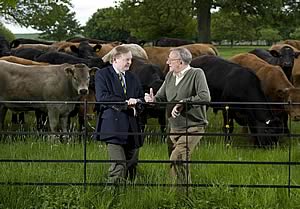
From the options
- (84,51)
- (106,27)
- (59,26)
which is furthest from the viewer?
(59,26)

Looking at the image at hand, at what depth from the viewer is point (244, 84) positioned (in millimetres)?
14445

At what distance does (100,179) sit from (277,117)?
6520mm

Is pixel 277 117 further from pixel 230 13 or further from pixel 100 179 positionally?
pixel 230 13

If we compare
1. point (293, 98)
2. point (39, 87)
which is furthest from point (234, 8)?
point (39, 87)

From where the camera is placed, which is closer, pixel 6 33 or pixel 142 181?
pixel 142 181

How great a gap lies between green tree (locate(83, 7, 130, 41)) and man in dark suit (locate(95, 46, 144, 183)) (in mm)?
33012

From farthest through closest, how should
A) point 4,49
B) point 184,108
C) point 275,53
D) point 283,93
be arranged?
point 4,49 → point 275,53 → point 283,93 → point 184,108

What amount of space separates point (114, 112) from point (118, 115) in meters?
0.06

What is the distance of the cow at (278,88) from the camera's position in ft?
45.0

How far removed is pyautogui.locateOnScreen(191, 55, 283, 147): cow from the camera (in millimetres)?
13250

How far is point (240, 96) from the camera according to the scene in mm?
14445

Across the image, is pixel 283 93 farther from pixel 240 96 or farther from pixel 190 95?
pixel 190 95

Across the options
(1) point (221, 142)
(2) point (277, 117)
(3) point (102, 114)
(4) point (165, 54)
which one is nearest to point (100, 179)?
(3) point (102, 114)

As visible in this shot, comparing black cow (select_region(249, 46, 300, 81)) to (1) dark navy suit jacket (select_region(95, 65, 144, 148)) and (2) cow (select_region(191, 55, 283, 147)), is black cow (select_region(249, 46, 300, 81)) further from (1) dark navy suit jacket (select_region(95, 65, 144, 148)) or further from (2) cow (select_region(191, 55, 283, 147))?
(1) dark navy suit jacket (select_region(95, 65, 144, 148))
